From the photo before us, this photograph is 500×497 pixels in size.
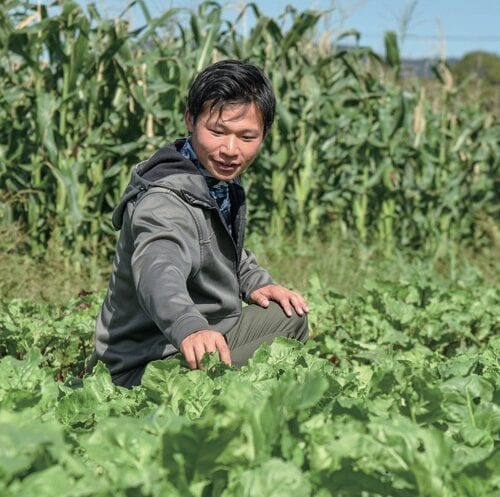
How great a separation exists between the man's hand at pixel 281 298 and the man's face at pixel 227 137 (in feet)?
2.05

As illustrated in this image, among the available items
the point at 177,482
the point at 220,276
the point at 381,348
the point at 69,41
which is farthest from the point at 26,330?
the point at 69,41

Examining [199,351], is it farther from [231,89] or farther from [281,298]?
[281,298]

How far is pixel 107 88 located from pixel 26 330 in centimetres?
391

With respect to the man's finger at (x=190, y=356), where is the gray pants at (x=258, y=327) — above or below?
below

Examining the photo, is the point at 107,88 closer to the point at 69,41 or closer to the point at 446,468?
the point at 69,41

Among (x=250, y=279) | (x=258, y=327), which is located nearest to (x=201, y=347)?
(x=258, y=327)

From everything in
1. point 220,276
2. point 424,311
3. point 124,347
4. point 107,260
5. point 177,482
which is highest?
point 177,482

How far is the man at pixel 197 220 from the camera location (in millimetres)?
3055

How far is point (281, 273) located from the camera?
725cm

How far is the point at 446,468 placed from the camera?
1.54 metres

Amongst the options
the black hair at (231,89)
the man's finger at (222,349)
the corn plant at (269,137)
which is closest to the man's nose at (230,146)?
the black hair at (231,89)

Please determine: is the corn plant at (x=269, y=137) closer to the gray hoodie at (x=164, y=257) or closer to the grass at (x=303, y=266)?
the grass at (x=303, y=266)

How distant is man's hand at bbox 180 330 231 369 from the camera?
2.46 metres

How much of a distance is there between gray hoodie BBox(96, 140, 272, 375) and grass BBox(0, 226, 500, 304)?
1.86 meters
